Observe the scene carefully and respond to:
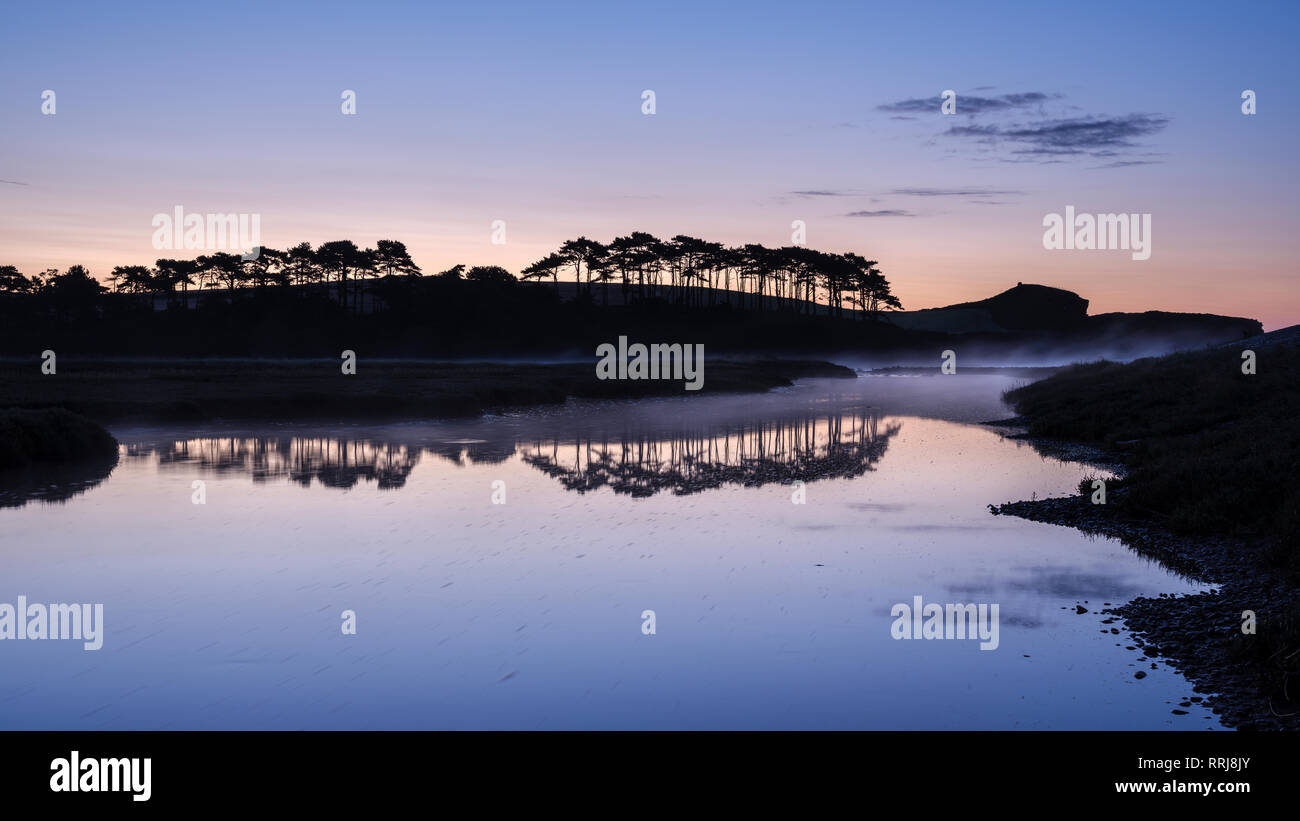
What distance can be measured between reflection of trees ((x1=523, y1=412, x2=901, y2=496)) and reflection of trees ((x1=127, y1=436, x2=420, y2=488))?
15.6 feet

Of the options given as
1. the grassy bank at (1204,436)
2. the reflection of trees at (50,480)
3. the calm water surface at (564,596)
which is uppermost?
the grassy bank at (1204,436)

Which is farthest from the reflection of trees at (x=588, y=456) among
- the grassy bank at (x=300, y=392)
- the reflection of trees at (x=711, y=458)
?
the grassy bank at (x=300, y=392)

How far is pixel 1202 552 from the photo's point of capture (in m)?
17.0

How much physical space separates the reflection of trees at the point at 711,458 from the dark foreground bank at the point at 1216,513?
7.57 m

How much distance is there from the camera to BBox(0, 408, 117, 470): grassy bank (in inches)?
1173

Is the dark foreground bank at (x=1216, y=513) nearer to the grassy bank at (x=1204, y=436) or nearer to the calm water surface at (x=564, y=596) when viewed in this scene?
the grassy bank at (x=1204, y=436)

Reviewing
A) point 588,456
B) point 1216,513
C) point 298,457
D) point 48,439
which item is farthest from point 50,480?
point 1216,513

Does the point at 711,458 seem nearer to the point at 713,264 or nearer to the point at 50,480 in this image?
the point at 50,480

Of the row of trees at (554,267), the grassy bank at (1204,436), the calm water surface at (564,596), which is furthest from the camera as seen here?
the row of trees at (554,267)

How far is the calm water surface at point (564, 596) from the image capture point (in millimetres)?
10680

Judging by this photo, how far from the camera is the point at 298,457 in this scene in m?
32.3

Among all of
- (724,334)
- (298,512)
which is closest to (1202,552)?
(298,512)
